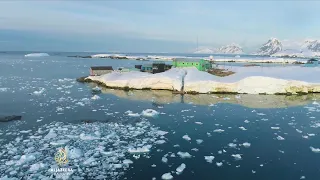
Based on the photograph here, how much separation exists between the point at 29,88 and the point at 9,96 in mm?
4940

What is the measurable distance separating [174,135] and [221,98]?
12.8 metres

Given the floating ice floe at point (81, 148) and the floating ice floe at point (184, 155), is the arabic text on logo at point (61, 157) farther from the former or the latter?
the floating ice floe at point (184, 155)

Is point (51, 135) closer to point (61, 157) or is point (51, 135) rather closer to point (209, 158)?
point (61, 157)

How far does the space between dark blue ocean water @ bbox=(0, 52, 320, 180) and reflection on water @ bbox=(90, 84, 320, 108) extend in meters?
0.17

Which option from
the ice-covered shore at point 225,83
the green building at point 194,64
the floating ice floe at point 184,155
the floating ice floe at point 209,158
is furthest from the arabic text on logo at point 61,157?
the green building at point 194,64

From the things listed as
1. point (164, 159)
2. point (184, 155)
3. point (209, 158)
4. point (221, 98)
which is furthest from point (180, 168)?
point (221, 98)

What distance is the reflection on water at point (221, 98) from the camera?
2328 cm

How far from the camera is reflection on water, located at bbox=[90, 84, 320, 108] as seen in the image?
2328 centimetres

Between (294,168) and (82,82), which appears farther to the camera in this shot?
(82,82)

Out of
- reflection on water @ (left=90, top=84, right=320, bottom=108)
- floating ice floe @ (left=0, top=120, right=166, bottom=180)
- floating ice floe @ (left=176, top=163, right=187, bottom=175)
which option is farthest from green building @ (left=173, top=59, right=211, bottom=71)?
floating ice floe @ (left=176, top=163, right=187, bottom=175)

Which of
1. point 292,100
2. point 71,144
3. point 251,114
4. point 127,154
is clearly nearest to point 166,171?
point 127,154

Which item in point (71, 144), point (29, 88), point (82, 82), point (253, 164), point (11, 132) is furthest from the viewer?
point (82, 82)

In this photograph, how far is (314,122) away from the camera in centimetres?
1719

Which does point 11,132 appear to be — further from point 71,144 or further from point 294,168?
point 294,168
